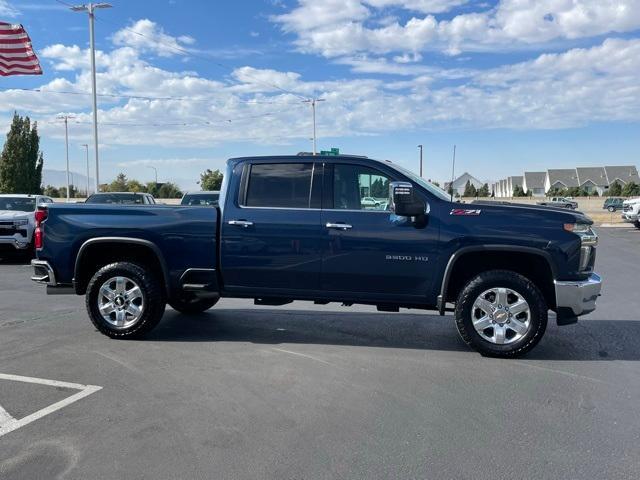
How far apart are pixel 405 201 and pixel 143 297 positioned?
3078 millimetres

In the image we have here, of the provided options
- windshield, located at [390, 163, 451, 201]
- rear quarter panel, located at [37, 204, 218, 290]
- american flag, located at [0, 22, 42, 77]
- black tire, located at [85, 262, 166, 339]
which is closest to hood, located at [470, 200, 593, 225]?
windshield, located at [390, 163, 451, 201]

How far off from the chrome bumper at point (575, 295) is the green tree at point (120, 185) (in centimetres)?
7458

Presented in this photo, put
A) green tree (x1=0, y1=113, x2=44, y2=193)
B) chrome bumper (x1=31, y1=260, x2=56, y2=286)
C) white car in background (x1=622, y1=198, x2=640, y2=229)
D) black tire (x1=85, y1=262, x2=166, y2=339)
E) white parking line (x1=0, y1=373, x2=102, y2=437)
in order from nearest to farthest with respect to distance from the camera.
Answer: white parking line (x1=0, y1=373, x2=102, y2=437) → black tire (x1=85, y1=262, x2=166, y2=339) → chrome bumper (x1=31, y1=260, x2=56, y2=286) → white car in background (x1=622, y1=198, x2=640, y2=229) → green tree (x1=0, y1=113, x2=44, y2=193)

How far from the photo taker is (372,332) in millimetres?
6938

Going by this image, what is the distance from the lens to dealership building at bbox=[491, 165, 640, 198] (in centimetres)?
9850

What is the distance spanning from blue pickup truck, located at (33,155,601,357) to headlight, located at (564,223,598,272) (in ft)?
0.04

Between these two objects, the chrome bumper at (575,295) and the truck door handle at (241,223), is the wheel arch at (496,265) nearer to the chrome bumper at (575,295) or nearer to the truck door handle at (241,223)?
the chrome bumper at (575,295)

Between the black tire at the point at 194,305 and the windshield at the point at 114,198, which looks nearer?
the black tire at the point at 194,305

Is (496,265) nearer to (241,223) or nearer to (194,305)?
(241,223)

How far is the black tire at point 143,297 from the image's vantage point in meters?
6.44

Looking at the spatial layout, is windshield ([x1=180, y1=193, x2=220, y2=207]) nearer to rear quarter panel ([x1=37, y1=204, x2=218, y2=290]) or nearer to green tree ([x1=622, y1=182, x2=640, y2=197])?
rear quarter panel ([x1=37, y1=204, x2=218, y2=290])

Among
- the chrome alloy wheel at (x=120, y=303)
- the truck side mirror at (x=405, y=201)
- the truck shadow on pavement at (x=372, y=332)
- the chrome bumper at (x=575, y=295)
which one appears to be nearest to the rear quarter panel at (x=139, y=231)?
the chrome alloy wheel at (x=120, y=303)

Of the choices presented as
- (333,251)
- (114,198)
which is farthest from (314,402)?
(114,198)

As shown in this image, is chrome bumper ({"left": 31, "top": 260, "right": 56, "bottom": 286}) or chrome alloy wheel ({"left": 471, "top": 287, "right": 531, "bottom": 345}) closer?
chrome alloy wheel ({"left": 471, "top": 287, "right": 531, "bottom": 345})
